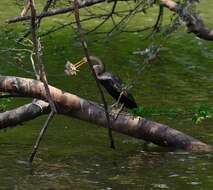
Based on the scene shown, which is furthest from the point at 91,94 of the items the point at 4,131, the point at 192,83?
the point at 4,131

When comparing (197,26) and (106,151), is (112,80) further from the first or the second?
(197,26)

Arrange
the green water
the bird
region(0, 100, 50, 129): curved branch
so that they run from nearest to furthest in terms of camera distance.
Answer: the green water
region(0, 100, 50, 129): curved branch
the bird

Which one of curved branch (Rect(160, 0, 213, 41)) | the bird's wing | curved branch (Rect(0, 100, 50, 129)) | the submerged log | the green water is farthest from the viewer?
the bird's wing

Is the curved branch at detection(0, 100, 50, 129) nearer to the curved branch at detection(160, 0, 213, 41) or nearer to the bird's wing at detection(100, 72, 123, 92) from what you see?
the bird's wing at detection(100, 72, 123, 92)

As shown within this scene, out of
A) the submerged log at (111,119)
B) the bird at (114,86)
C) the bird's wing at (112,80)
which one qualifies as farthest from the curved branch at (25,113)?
the bird's wing at (112,80)

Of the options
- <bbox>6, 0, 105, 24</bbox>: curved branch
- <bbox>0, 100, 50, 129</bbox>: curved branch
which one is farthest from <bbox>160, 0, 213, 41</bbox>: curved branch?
<bbox>0, 100, 50, 129</bbox>: curved branch

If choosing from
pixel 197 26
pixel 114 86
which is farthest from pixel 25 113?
pixel 197 26

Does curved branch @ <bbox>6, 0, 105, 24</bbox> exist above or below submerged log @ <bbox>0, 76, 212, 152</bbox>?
above

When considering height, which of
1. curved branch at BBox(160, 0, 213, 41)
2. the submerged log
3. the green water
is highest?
Result: curved branch at BBox(160, 0, 213, 41)

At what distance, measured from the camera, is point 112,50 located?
30.9 m

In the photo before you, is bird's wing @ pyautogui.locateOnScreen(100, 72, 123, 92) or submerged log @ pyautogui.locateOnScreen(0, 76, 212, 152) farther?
bird's wing @ pyautogui.locateOnScreen(100, 72, 123, 92)

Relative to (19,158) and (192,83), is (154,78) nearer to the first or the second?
(192,83)

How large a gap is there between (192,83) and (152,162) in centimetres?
1053

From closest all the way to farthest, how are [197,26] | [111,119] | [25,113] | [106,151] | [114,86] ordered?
[197,26], [111,119], [25,113], [106,151], [114,86]
